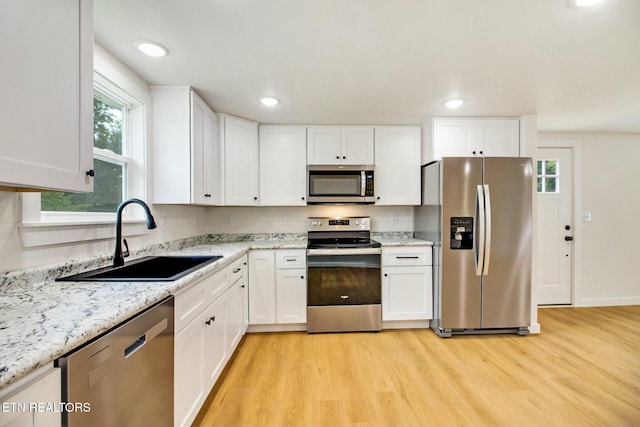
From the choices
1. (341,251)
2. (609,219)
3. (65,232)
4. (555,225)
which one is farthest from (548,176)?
(65,232)

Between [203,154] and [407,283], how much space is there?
237 cm

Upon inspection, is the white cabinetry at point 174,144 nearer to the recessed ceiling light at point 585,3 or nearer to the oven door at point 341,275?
the oven door at point 341,275

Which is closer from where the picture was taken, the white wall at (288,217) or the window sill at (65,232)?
the window sill at (65,232)

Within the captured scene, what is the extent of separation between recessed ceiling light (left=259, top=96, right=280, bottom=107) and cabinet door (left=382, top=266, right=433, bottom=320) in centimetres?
195

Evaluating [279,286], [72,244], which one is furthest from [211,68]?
[279,286]

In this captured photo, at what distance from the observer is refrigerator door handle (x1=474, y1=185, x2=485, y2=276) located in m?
2.46

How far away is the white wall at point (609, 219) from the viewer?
10.9 ft

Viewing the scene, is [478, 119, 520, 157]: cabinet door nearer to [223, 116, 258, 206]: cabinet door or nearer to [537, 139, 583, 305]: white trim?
[537, 139, 583, 305]: white trim

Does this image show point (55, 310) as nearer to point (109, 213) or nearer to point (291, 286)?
point (109, 213)

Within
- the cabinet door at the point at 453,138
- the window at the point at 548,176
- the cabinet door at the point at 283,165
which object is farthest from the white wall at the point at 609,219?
the cabinet door at the point at 283,165

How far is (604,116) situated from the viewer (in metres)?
2.72

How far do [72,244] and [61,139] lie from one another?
2.46ft

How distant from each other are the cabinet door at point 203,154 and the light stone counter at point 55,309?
2.96 feet

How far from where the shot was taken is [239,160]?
2.77m
